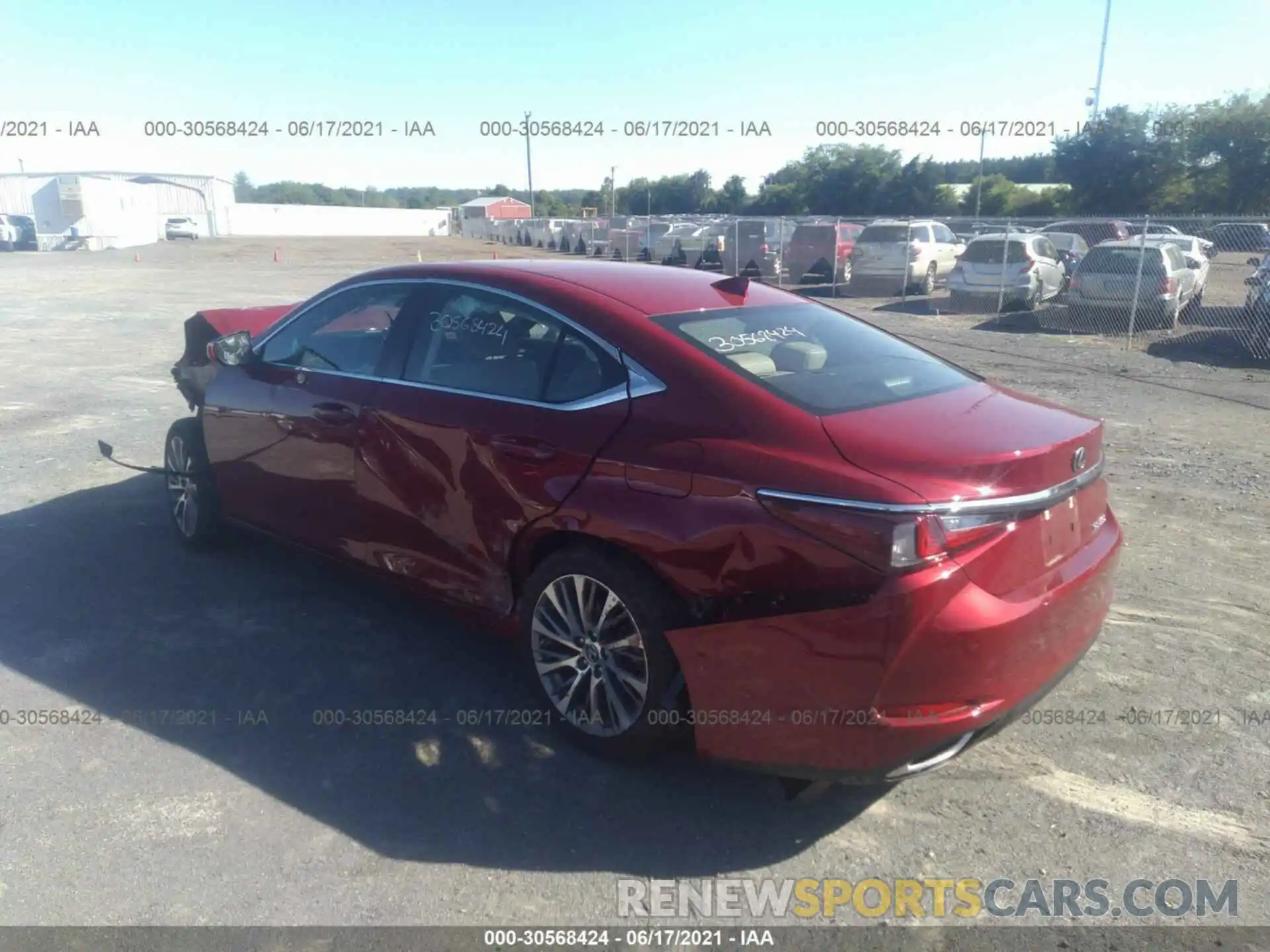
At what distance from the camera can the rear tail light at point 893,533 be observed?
2.81 m

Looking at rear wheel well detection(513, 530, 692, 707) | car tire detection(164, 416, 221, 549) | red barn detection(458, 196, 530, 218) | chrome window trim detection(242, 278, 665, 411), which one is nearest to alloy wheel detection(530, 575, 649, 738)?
rear wheel well detection(513, 530, 692, 707)

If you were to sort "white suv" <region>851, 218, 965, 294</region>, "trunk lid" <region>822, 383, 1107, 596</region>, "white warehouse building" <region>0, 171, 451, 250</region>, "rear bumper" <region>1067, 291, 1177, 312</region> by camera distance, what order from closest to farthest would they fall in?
"trunk lid" <region>822, 383, 1107, 596</region> < "rear bumper" <region>1067, 291, 1177, 312</region> < "white suv" <region>851, 218, 965, 294</region> < "white warehouse building" <region>0, 171, 451, 250</region>

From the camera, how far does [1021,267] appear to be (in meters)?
18.8

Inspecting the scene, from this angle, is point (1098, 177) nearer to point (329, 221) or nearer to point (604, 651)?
point (604, 651)

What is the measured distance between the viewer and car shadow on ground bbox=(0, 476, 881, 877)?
328 centimetres

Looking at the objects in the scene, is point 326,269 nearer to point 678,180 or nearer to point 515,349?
point 515,349

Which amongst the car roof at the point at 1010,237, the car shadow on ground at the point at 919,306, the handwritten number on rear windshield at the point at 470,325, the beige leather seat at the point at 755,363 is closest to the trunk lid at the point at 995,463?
the beige leather seat at the point at 755,363

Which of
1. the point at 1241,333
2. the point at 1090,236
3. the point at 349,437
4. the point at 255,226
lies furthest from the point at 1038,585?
the point at 255,226

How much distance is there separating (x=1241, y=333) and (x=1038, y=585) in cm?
1367

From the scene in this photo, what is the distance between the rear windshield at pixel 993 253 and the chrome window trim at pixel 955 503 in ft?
55.4

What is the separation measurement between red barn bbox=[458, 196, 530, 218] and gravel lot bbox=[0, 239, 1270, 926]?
79348 millimetres

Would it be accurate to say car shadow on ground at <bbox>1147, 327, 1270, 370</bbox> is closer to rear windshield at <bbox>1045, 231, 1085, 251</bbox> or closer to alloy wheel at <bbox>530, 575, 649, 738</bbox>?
rear windshield at <bbox>1045, 231, 1085, 251</bbox>

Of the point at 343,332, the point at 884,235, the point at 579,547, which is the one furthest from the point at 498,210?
the point at 579,547

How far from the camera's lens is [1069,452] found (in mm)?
3260
